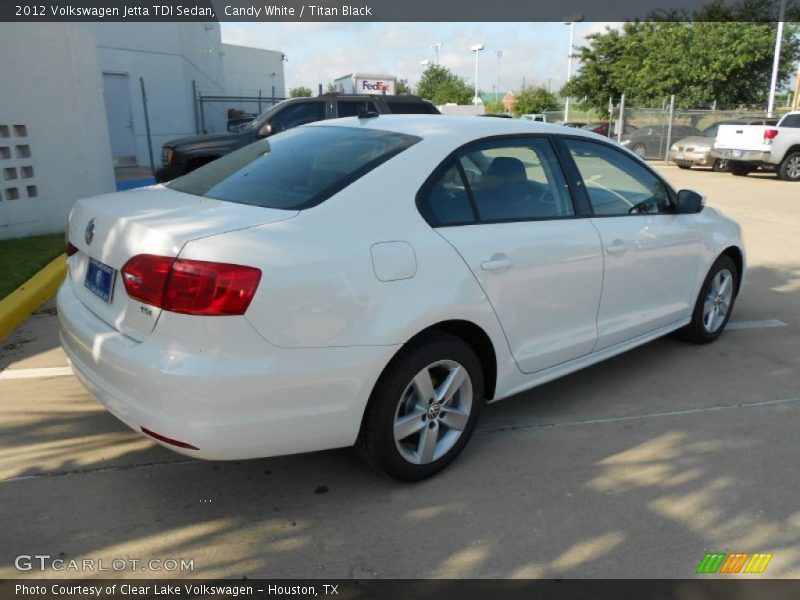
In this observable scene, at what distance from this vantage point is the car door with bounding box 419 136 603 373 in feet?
10.4

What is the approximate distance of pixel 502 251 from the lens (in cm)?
323

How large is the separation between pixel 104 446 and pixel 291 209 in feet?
5.61

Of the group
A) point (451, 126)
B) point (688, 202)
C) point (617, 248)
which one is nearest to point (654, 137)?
point (688, 202)

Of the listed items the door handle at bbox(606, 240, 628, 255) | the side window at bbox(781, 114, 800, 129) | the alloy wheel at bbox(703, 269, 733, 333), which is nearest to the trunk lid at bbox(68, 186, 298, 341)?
the door handle at bbox(606, 240, 628, 255)

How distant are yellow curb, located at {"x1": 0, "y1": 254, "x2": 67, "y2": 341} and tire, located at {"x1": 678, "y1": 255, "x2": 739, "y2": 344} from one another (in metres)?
5.20

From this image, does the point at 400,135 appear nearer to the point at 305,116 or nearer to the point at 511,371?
the point at 511,371

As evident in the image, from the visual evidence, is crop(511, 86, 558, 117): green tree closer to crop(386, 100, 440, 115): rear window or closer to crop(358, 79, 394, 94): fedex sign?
crop(358, 79, 394, 94): fedex sign

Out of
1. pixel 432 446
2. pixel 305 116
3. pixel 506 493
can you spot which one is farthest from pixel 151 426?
pixel 305 116

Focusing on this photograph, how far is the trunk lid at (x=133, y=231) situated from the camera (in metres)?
2.57

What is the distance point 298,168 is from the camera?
325 centimetres

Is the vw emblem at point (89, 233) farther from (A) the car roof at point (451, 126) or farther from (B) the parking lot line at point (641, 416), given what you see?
(B) the parking lot line at point (641, 416)

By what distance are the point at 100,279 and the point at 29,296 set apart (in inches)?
127

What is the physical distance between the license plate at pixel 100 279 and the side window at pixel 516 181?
174cm

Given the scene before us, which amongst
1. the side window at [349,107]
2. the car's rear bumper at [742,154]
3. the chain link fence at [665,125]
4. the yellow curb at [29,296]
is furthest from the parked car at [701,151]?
the yellow curb at [29,296]
